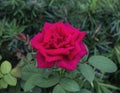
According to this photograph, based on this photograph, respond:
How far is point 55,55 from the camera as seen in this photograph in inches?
44.9

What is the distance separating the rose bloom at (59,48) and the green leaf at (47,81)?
10 cm

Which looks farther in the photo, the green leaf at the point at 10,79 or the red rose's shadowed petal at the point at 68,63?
the green leaf at the point at 10,79

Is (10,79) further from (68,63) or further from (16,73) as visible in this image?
(68,63)

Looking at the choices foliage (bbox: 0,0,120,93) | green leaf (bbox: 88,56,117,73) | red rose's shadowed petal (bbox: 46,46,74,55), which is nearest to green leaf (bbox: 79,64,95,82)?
green leaf (bbox: 88,56,117,73)

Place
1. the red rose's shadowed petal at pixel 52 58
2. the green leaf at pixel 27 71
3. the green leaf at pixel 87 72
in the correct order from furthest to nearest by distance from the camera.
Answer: the green leaf at pixel 27 71
the green leaf at pixel 87 72
the red rose's shadowed petal at pixel 52 58

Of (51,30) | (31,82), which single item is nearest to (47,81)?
(31,82)

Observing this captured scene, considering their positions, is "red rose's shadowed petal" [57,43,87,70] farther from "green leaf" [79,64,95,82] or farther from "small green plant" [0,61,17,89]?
"small green plant" [0,61,17,89]

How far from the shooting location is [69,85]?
48.7 inches

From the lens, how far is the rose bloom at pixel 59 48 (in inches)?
44.9

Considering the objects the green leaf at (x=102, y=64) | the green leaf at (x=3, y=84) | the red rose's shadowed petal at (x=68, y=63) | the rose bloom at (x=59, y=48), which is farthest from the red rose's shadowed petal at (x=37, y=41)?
the green leaf at (x=3, y=84)

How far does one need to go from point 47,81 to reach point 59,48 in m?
0.18

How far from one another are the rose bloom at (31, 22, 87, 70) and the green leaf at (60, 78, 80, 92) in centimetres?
9

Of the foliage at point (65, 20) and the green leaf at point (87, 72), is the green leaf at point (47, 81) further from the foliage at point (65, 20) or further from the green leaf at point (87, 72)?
the foliage at point (65, 20)

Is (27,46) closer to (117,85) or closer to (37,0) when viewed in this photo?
(37,0)
